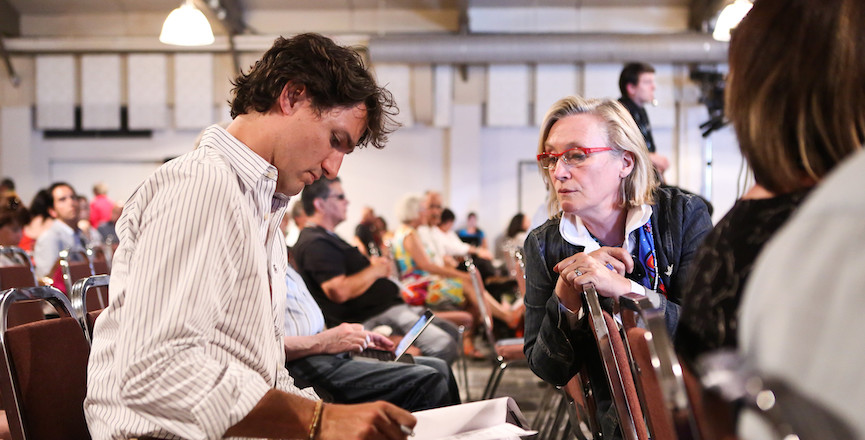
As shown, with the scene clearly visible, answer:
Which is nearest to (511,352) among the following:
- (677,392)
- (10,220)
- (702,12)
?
(677,392)

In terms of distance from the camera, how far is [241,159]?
1.46m

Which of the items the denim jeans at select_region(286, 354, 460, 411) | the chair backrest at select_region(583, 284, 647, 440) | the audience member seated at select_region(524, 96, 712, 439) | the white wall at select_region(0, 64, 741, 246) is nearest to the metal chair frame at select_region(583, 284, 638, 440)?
the chair backrest at select_region(583, 284, 647, 440)

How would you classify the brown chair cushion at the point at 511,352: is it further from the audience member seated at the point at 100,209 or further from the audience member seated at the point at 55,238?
the audience member seated at the point at 100,209

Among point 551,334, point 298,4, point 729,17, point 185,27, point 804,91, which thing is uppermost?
point 298,4

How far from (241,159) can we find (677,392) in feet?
3.09

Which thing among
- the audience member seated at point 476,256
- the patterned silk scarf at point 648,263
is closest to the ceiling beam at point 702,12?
the audience member seated at point 476,256

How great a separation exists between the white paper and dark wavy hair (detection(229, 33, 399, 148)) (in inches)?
26.1

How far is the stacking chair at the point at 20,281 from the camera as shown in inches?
97.2

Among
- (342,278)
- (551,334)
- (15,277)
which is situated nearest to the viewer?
(551,334)

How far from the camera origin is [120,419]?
1281 mm

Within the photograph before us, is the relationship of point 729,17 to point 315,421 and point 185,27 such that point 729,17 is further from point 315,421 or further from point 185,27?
point 315,421

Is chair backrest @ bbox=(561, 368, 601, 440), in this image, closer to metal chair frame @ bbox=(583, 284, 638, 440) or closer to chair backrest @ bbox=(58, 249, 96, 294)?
metal chair frame @ bbox=(583, 284, 638, 440)

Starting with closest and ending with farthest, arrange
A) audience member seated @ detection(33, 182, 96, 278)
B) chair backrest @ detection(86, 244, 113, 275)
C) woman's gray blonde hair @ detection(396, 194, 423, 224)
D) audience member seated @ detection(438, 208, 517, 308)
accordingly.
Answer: chair backrest @ detection(86, 244, 113, 275) → audience member seated @ detection(33, 182, 96, 278) → audience member seated @ detection(438, 208, 517, 308) → woman's gray blonde hair @ detection(396, 194, 423, 224)

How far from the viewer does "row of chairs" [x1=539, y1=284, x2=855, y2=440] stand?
25.4 inches
